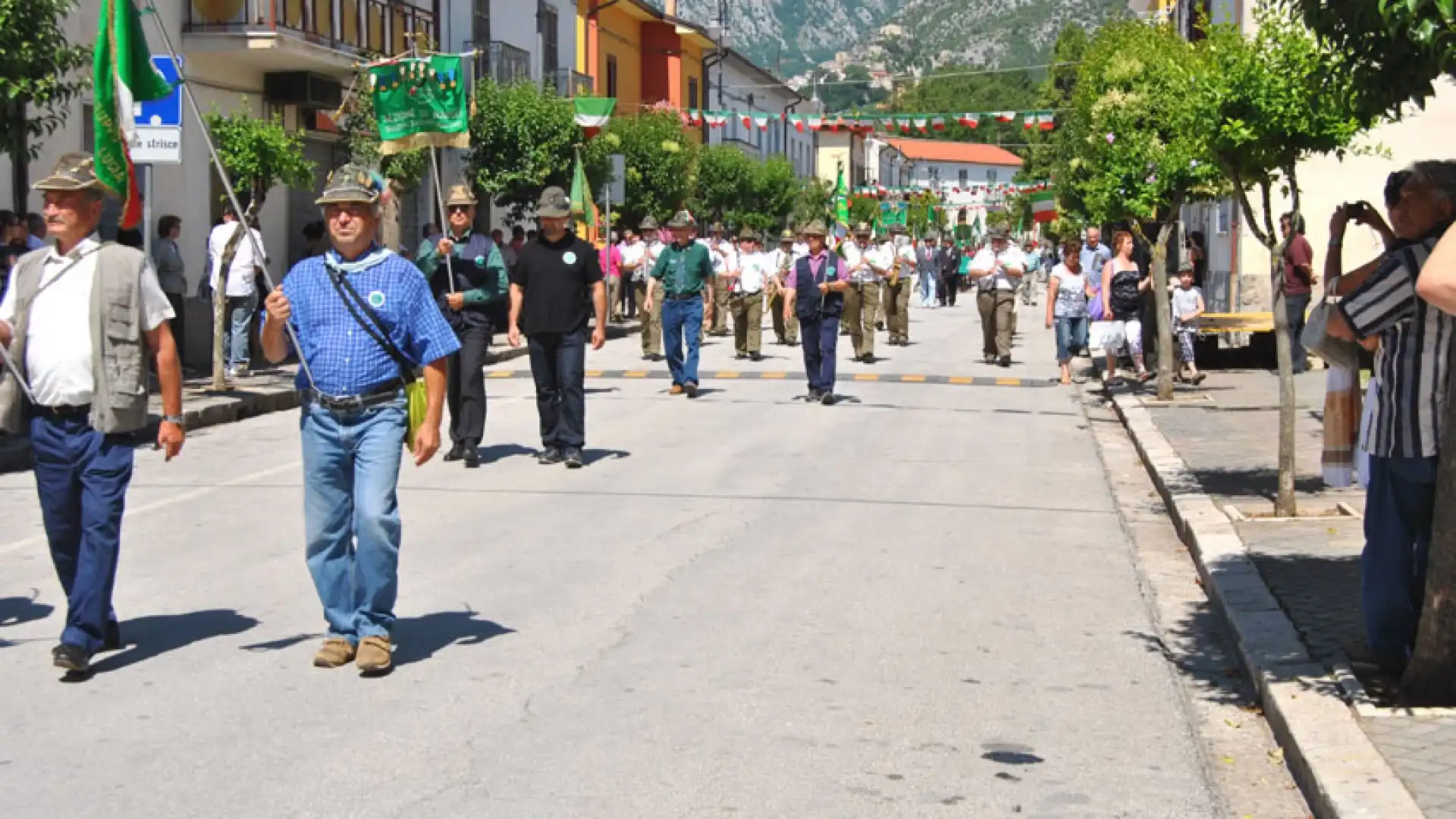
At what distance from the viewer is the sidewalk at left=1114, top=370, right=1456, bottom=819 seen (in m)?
5.36

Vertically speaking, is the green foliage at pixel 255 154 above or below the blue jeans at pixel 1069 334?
above

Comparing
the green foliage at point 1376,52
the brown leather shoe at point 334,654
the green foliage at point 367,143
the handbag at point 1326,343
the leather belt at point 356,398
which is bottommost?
the brown leather shoe at point 334,654

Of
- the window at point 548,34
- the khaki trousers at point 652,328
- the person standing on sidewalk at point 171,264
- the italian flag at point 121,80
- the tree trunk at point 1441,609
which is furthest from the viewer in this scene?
the window at point 548,34

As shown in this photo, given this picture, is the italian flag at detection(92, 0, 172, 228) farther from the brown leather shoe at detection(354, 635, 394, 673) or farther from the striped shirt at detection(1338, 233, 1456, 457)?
the striped shirt at detection(1338, 233, 1456, 457)

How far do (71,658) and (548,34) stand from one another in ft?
128

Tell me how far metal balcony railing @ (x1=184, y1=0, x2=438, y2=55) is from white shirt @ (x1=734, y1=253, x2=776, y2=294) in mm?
5437

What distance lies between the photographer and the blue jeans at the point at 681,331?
19.1 meters

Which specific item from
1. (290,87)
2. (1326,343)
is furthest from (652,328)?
(1326,343)

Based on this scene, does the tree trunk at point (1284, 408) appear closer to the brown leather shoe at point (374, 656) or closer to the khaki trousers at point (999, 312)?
the brown leather shoe at point (374, 656)

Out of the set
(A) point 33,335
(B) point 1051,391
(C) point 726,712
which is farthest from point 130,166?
(B) point 1051,391

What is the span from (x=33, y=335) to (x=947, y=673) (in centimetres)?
363

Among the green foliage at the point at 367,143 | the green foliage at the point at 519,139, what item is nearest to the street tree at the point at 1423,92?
the green foliage at the point at 367,143

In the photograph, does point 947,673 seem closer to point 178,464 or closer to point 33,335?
point 33,335

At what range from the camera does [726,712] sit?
6.43m
